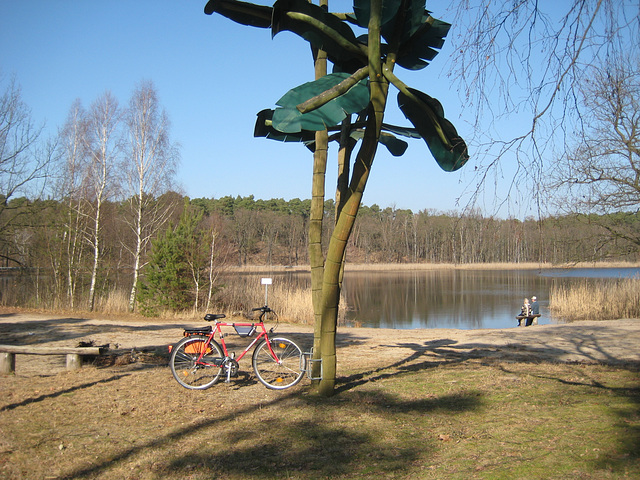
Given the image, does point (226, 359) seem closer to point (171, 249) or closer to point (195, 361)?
point (195, 361)

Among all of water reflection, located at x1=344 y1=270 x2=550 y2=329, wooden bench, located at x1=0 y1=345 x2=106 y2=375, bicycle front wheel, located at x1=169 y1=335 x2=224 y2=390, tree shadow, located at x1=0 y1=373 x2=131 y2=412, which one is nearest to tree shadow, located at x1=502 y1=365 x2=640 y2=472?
bicycle front wheel, located at x1=169 y1=335 x2=224 y2=390

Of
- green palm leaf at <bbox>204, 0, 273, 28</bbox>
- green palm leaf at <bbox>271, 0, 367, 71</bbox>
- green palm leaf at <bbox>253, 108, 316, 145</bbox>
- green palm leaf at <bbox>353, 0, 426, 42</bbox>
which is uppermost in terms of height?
green palm leaf at <bbox>204, 0, 273, 28</bbox>

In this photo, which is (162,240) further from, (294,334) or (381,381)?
(381,381)

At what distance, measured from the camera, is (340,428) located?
4207 millimetres

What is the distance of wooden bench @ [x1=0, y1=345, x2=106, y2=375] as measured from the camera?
250 inches

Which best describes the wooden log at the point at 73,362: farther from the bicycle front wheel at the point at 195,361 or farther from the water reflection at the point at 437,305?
the water reflection at the point at 437,305

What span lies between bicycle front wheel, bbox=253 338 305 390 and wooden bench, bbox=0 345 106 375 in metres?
2.33

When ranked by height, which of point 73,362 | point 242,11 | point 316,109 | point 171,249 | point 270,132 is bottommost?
point 73,362

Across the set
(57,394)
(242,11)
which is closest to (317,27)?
(242,11)

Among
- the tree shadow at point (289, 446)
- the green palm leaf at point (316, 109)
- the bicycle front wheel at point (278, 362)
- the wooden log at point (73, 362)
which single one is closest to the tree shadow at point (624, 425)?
the tree shadow at point (289, 446)

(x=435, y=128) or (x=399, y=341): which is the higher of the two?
(x=435, y=128)

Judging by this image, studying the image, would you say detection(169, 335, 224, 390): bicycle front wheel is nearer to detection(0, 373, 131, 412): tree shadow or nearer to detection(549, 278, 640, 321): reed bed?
detection(0, 373, 131, 412): tree shadow

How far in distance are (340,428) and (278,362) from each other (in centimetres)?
186

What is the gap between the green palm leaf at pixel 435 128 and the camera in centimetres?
509
